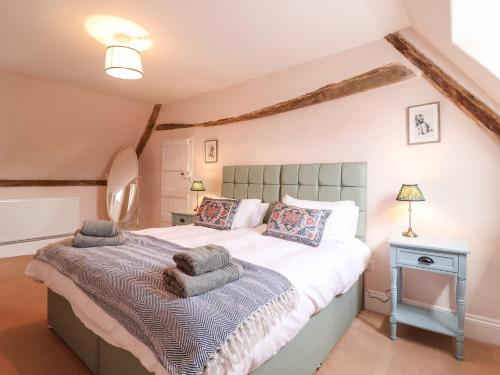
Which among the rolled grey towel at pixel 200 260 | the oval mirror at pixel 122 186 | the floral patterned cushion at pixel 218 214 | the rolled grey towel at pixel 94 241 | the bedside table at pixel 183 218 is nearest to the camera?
the rolled grey towel at pixel 200 260

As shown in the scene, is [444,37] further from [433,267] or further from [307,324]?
[307,324]

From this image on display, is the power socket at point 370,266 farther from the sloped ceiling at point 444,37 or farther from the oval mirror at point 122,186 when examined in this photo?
the oval mirror at point 122,186

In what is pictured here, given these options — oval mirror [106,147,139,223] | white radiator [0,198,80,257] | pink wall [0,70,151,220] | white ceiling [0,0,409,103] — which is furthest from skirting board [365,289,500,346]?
white radiator [0,198,80,257]

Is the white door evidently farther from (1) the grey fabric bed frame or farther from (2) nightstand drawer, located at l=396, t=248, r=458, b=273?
(2) nightstand drawer, located at l=396, t=248, r=458, b=273

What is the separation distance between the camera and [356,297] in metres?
2.51

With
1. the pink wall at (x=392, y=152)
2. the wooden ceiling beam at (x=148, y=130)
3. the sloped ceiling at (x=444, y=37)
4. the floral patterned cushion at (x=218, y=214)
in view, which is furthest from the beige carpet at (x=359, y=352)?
the wooden ceiling beam at (x=148, y=130)

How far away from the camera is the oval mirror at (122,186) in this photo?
194 inches

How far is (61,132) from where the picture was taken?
4184 millimetres

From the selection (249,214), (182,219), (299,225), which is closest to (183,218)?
(182,219)

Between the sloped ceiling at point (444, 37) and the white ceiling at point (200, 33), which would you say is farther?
the white ceiling at point (200, 33)

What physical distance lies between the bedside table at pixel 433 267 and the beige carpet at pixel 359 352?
5.2 inches

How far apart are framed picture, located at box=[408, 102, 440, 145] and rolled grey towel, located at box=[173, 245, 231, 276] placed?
2029 mm

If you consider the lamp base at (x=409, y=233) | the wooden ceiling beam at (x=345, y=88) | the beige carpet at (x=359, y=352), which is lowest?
the beige carpet at (x=359, y=352)

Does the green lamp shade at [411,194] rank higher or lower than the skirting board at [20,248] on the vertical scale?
higher
